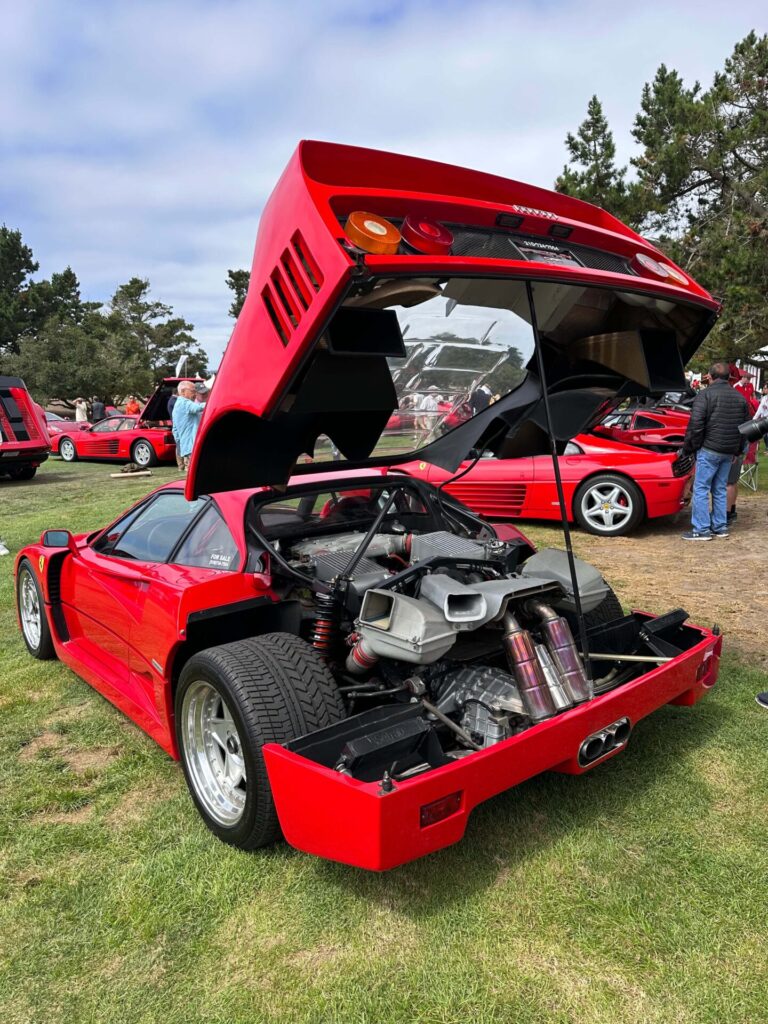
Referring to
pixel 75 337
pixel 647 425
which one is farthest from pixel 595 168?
pixel 75 337

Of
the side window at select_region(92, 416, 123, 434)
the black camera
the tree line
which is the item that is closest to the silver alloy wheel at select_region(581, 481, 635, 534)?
the black camera

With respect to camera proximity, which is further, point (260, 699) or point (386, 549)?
point (386, 549)

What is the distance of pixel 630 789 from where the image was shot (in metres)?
2.87

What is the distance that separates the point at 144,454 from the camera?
16.4 meters

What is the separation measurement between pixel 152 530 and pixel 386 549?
1.25 m

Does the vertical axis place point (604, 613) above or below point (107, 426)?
below

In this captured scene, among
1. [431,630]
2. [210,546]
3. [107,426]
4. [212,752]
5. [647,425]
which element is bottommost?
[212,752]

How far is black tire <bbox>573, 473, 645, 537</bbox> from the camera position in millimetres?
7730

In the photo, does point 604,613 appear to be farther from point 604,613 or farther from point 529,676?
point 529,676

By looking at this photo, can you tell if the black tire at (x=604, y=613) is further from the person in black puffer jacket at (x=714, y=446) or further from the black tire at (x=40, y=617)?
the person in black puffer jacket at (x=714, y=446)

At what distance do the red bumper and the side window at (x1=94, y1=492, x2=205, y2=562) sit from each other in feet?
5.18

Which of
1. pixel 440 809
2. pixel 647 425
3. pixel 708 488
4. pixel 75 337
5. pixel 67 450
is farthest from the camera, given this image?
pixel 75 337

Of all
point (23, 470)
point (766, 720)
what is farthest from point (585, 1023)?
point (23, 470)

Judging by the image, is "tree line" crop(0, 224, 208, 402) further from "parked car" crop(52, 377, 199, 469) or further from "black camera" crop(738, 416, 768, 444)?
"black camera" crop(738, 416, 768, 444)
